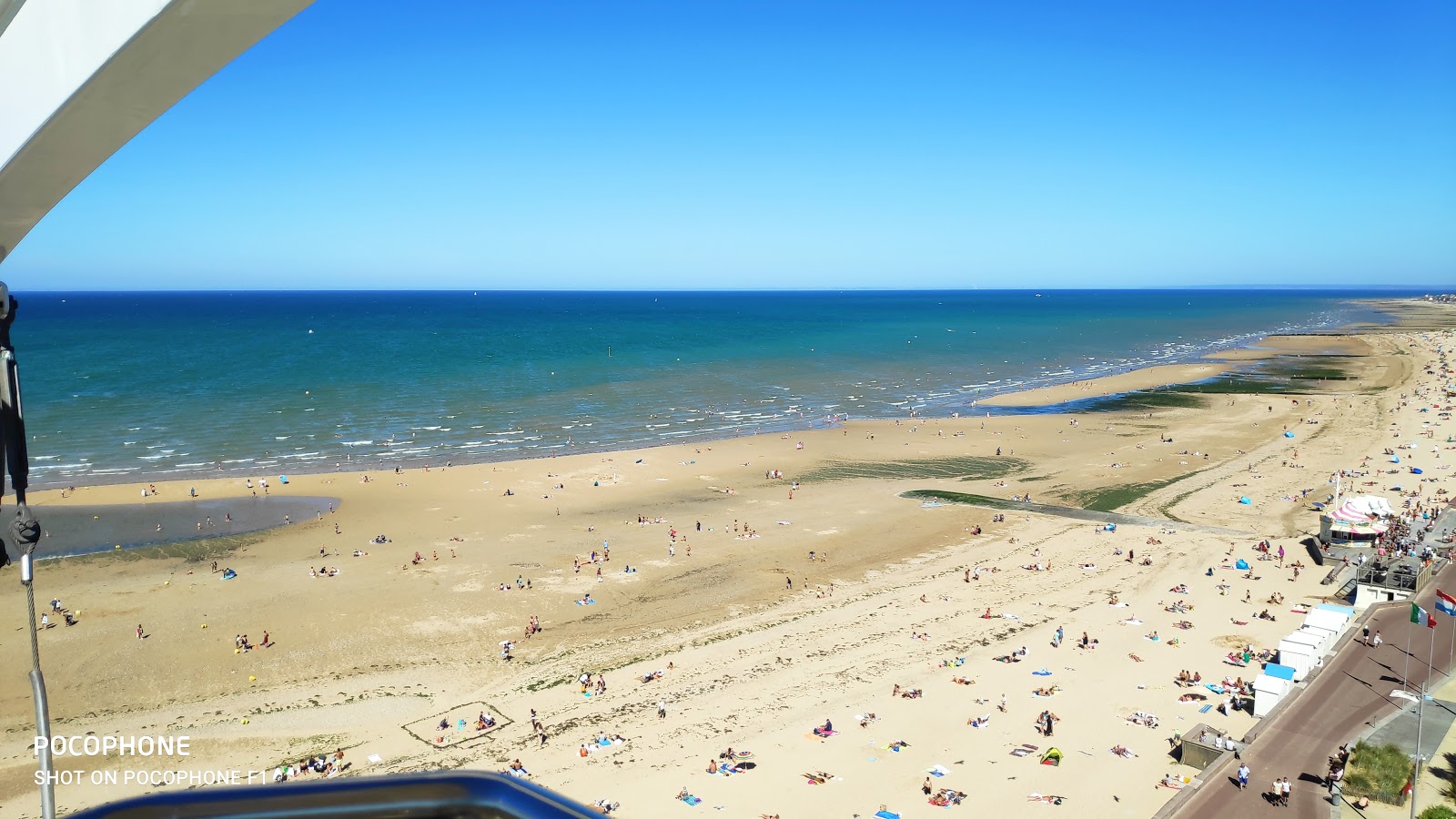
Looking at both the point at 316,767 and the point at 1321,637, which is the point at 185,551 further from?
the point at 1321,637

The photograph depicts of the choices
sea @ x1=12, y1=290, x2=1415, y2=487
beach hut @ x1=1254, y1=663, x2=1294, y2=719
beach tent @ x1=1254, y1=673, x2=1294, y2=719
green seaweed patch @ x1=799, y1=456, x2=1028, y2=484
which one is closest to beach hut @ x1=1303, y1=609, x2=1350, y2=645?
beach hut @ x1=1254, y1=663, x2=1294, y2=719

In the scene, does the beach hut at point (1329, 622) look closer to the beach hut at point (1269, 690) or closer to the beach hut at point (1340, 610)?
the beach hut at point (1340, 610)

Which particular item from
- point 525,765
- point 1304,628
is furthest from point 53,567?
point 1304,628

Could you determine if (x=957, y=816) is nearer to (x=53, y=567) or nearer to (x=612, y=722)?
(x=612, y=722)

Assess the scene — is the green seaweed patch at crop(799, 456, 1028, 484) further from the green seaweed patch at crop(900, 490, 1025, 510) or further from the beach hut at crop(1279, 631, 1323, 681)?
the beach hut at crop(1279, 631, 1323, 681)

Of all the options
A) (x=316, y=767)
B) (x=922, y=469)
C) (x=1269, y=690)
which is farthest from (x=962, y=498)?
(x=316, y=767)

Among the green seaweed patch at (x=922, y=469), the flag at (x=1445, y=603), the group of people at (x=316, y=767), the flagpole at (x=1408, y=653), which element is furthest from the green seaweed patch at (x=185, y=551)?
the flag at (x=1445, y=603)
